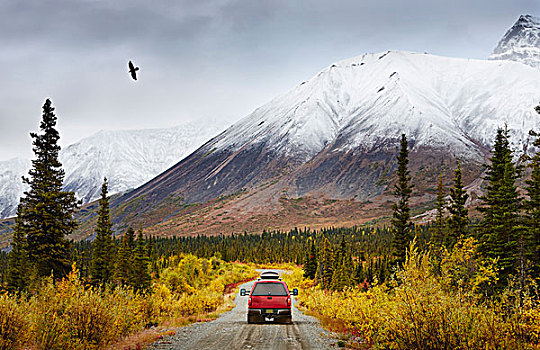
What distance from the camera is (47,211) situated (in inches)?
1241

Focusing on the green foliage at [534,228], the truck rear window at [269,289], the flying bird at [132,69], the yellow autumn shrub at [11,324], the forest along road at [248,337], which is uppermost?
the flying bird at [132,69]

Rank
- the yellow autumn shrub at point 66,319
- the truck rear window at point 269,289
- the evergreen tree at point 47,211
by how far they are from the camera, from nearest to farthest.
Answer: the yellow autumn shrub at point 66,319 < the truck rear window at point 269,289 < the evergreen tree at point 47,211

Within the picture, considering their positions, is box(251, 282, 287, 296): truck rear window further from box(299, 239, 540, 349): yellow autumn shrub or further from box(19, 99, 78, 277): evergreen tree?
box(19, 99, 78, 277): evergreen tree

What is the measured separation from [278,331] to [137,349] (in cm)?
631

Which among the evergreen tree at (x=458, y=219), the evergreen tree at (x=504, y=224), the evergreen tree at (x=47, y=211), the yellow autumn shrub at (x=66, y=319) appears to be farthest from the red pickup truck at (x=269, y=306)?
the evergreen tree at (x=458, y=219)

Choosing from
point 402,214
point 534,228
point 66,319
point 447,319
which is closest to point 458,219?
point 402,214

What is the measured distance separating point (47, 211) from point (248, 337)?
22.4 metres

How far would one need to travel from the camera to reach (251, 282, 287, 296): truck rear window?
66.0 ft

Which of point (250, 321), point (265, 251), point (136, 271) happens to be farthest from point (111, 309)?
point (265, 251)

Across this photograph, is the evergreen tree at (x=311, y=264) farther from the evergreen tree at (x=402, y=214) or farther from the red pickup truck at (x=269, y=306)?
the red pickup truck at (x=269, y=306)

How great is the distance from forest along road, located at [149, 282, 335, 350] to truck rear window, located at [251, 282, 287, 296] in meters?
1.40

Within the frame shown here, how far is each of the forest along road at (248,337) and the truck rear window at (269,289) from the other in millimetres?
1403

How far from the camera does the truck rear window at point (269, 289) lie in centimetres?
2012

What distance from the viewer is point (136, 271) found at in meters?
40.5
